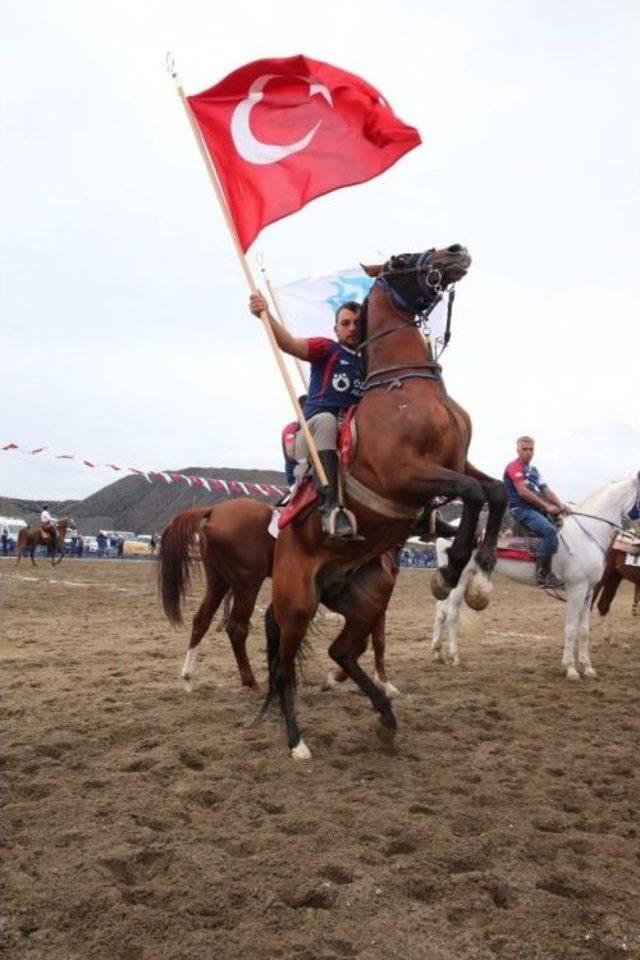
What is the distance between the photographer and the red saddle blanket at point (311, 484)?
18.4 feet

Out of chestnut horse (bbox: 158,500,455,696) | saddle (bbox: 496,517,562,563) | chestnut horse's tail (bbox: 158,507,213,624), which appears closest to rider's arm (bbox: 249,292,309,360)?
chestnut horse (bbox: 158,500,455,696)

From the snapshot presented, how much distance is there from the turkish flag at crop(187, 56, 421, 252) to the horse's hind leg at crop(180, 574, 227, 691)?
403 centimetres

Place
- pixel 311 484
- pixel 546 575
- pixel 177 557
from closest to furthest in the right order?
pixel 311 484 < pixel 177 557 < pixel 546 575

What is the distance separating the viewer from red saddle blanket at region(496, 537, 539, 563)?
34.4 feet

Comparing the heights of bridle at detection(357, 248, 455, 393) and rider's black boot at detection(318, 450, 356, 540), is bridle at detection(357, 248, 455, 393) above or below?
above

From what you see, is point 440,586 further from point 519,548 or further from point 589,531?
point 589,531

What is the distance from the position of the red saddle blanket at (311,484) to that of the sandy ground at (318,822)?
1527 mm

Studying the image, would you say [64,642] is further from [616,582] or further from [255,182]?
[616,582]

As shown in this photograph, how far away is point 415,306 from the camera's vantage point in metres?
5.65

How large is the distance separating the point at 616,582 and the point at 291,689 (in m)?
9.16

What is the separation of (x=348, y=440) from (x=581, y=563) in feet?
18.7

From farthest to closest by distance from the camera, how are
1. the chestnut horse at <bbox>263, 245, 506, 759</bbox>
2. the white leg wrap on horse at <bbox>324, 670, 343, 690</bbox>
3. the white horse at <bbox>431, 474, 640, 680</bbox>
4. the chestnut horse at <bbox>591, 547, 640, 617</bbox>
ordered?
1. the chestnut horse at <bbox>591, 547, 640, 617</bbox>
2. the white horse at <bbox>431, 474, 640, 680</bbox>
3. the white leg wrap on horse at <bbox>324, 670, 343, 690</bbox>
4. the chestnut horse at <bbox>263, 245, 506, 759</bbox>

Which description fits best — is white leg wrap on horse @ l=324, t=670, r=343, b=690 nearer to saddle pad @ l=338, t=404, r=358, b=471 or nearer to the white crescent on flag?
saddle pad @ l=338, t=404, r=358, b=471

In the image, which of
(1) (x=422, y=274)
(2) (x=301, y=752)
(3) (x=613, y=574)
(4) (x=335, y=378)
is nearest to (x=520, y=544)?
(3) (x=613, y=574)
